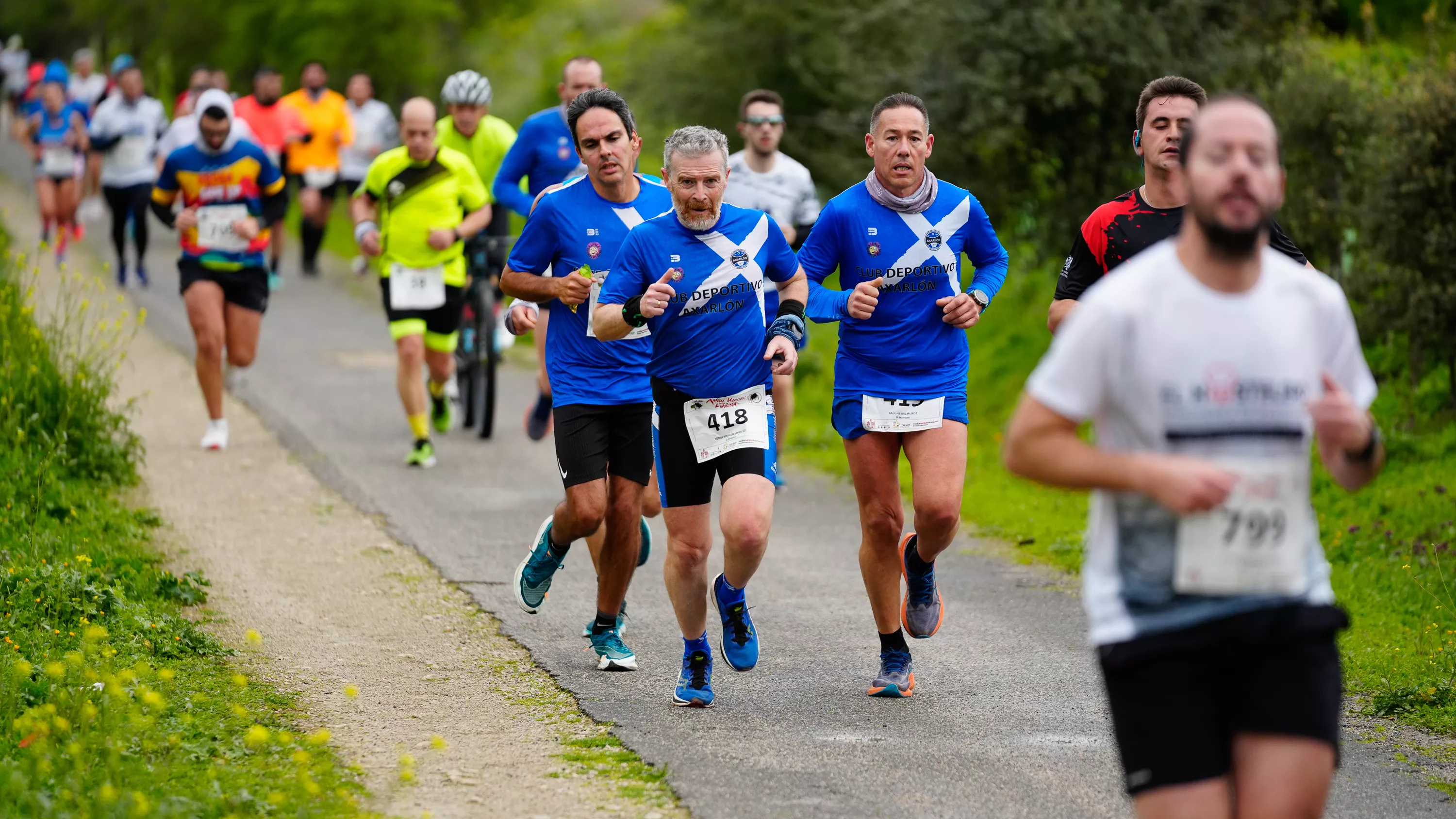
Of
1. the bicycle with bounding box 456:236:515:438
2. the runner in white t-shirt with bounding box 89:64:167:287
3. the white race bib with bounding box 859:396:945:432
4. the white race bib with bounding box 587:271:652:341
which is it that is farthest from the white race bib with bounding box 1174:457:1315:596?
the runner in white t-shirt with bounding box 89:64:167:287

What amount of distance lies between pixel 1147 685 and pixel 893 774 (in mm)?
2090

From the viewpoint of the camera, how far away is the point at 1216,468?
3.46 meters

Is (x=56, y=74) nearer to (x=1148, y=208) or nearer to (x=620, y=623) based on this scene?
(x=620, y=623)

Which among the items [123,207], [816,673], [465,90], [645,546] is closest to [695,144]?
[816,673]

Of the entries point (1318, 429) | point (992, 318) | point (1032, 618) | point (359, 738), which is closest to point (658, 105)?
point (992, 318)

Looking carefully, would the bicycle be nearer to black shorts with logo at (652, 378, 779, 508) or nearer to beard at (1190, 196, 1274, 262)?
black shorts with logo at (652, 378, 779, 508)

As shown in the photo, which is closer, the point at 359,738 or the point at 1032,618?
the point at 359,738

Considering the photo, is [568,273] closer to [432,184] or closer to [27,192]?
[432,184]

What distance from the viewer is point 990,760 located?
5.76m

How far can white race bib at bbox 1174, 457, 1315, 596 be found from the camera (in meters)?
3.51

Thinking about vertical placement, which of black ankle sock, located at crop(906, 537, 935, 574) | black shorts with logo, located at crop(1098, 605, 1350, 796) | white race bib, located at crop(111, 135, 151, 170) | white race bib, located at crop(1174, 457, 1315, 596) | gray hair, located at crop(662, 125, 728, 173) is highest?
white race bib, located at crop(111, 135, 151, 170)

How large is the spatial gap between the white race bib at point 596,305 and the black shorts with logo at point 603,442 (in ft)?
0.92

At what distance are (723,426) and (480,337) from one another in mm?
6608

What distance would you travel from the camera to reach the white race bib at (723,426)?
20.4 feet
